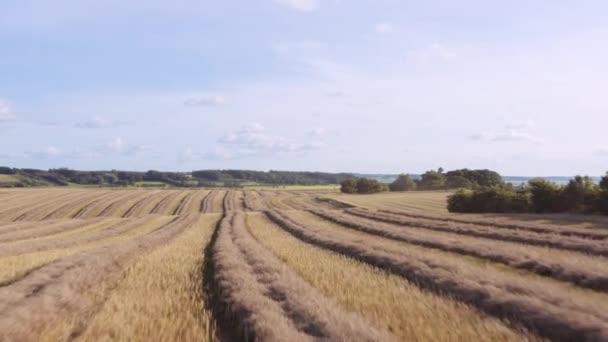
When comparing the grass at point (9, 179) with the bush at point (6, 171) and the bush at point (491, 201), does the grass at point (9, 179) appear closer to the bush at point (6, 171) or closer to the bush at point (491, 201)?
the bush at point (6, 171)

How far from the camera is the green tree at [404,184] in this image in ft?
394

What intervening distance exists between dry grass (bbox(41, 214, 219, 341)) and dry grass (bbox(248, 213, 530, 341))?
2283 mm

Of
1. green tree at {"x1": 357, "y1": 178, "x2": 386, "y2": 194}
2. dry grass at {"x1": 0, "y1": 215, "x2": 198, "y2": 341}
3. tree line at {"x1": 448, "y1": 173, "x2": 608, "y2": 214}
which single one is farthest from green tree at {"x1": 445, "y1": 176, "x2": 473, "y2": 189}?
dry grass at {"x1": 0, "y1": 215, "x2": 198, "y2": 341}

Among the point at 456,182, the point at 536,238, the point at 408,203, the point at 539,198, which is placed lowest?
A: the point at 408,203

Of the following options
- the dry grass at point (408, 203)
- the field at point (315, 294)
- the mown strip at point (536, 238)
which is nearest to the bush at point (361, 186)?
the dry grass at point (408, 203)

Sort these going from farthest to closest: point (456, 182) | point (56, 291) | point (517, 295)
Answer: point (456, 182)
point (56, 291)
point (517, 295)

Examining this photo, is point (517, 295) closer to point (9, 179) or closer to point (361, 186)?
point (361, 186)

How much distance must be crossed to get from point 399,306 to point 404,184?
114 metres

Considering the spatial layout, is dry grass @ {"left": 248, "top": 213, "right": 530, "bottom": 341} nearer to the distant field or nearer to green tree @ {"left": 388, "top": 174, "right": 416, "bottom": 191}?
green tree @ {"left": 388, "top": 174, "right": 416, "bottom": 191}

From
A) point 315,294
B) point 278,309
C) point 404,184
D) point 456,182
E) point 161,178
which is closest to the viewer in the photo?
point 278,309

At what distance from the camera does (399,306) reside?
26.4 feet

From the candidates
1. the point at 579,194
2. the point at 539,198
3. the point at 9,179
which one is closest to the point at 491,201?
the point at 539,198

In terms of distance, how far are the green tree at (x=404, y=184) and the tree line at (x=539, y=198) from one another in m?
71.1

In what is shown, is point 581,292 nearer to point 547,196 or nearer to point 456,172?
point 547,196
